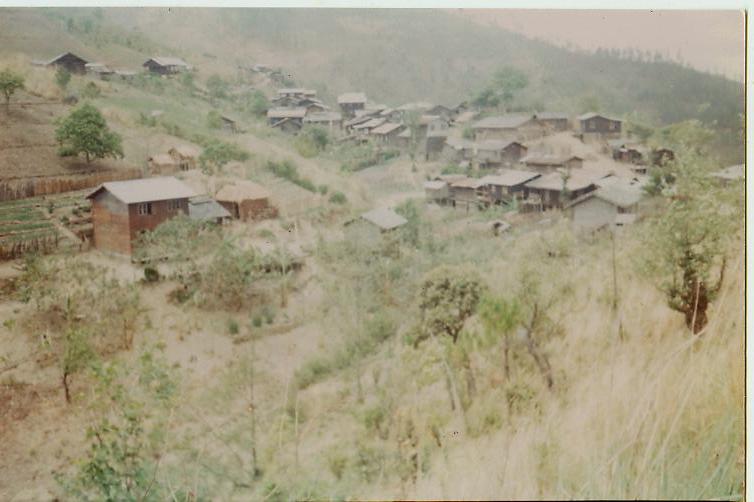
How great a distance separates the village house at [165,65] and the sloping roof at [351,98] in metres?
0.79

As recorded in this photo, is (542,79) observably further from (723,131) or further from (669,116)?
(723,131)

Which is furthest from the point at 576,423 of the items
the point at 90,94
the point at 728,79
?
the point at 90,94

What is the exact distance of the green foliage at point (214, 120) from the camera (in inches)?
133

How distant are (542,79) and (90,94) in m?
2.27

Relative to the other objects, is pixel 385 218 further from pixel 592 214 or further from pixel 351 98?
pixel 592 214

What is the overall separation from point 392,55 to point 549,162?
963 mm

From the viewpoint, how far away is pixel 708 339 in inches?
126

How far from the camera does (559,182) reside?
11.2 feet

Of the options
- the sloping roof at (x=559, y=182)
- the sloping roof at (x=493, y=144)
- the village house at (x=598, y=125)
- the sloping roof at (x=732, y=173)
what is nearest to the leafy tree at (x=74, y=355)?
the sloping roof at (x=493, y=144)

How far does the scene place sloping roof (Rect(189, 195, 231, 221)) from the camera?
10.6ft

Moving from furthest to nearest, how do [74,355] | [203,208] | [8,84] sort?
[203,208]
[8,84]
[74,355]

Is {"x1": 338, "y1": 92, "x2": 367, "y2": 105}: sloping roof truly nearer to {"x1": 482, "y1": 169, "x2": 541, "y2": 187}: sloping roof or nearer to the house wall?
{"x1": 482, "y1": 169, "x2": 541, "y2": 187}: sloping roof

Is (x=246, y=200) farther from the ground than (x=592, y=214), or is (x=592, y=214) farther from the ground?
(x=246, y=200)

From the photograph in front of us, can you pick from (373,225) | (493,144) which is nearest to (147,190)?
(373,225)
